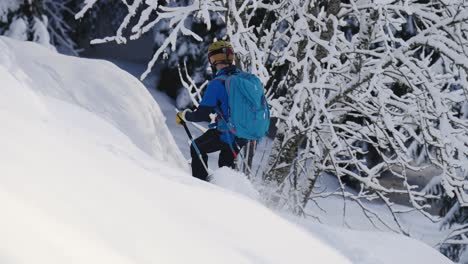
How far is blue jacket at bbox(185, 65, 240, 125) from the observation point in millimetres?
5176

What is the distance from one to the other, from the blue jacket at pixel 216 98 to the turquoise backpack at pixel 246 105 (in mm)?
59

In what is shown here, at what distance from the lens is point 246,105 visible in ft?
16.5

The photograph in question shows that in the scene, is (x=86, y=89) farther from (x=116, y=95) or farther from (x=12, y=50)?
(x=12, y=50)

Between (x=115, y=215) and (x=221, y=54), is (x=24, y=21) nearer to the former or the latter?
(x=221, y=54)

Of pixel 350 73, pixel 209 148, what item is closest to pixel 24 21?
pixel 350 73

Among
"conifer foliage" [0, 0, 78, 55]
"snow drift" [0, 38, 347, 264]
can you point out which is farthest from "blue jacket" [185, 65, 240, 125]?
"conifer foliage" [0, 0, 78, 55]

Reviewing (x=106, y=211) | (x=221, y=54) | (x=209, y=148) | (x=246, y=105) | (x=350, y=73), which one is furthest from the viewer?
(x=350, y=73)

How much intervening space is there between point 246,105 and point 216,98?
31cm

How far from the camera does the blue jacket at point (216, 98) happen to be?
17.0ft

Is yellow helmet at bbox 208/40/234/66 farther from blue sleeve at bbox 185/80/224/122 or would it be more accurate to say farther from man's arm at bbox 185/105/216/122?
man's arm at bbox 185/105/216/122

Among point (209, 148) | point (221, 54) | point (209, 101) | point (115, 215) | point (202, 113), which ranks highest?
point (115, 215)

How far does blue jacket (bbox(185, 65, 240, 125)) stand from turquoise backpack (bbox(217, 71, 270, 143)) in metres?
0.06

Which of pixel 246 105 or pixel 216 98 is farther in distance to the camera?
pixel 216 98

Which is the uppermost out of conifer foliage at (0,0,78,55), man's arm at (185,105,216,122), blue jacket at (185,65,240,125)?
blue jacket at (185,65,240,125)
